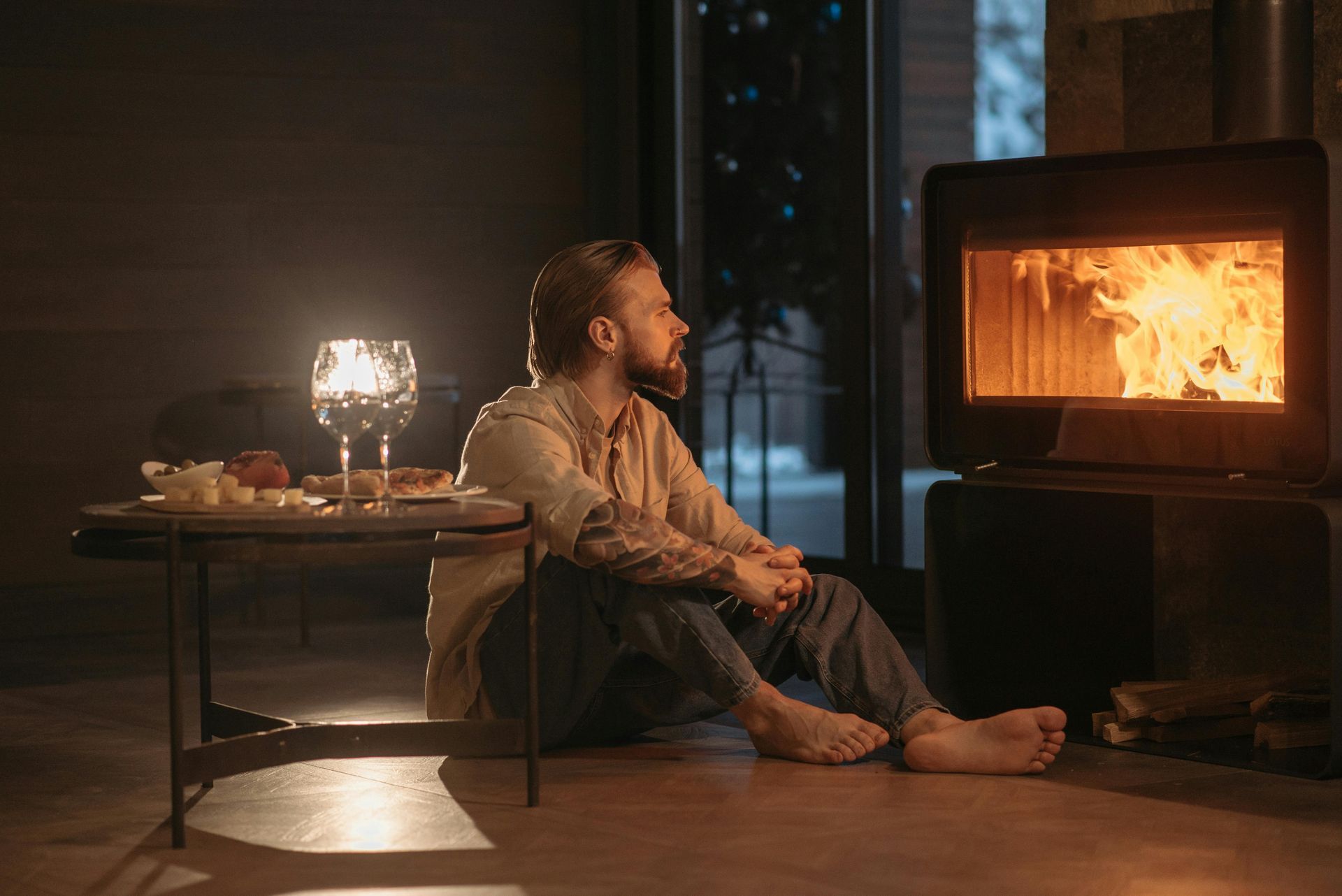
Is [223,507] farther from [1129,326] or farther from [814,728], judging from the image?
[1129,326]

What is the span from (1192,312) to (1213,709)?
2.30 ft

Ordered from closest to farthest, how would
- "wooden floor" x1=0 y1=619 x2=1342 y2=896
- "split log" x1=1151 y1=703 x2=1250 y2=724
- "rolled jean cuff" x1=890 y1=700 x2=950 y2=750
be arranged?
"wooden floor" x1=0 y1=619 x2=1342 y2=896, "rolled jean cuff" x1=890 y1=700 x2=950 y2=750, "split log" x1=1151 y1=703 x2=1250 y2=724

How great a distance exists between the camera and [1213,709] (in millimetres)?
3111

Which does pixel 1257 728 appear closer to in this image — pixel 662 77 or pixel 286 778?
pixel 286 778

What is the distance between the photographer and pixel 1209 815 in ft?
8.38

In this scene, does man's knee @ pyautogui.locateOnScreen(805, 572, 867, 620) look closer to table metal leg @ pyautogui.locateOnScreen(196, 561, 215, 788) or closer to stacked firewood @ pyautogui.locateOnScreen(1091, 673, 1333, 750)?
stacked firewood @ pyautogui.locateOnScreen(1091, 673, 1333, 750)

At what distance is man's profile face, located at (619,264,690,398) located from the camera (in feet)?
9.75

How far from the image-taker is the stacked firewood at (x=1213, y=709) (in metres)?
3.01

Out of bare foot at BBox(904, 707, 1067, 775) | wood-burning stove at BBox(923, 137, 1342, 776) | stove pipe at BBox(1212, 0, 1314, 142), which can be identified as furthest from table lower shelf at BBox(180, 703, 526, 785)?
stove pipe at BBox(1212, 0, 1314, 142)

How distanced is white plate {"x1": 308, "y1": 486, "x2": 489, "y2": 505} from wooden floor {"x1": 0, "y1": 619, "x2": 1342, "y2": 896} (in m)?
0.46

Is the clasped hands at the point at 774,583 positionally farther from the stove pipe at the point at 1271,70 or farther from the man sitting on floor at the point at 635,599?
the stove pipe at the point at 1271,70

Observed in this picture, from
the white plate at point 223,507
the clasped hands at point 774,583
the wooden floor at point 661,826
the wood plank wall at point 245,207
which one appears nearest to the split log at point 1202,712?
the wooden floor at point 661,826

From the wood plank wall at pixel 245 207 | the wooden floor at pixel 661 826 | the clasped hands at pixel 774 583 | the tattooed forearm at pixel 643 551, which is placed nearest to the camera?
the wooden floor at pixel 661 826

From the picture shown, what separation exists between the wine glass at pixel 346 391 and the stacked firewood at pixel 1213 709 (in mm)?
1442
